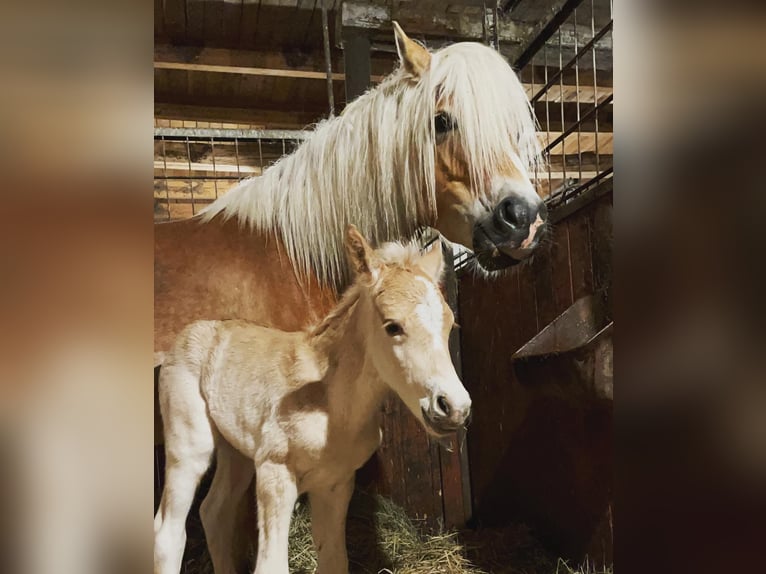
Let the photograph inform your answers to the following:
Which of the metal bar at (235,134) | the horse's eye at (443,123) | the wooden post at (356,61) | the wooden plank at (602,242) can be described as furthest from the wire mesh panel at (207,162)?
the wooden plank at (602,242)

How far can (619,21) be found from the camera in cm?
48

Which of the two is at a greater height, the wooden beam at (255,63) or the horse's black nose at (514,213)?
the wooden beam at (255,63)

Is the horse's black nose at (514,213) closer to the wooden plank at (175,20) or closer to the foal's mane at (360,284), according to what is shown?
the foal's mane at (360,284)

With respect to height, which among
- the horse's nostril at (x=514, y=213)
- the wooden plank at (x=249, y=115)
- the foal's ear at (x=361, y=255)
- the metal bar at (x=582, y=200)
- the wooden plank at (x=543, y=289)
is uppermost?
the wooden plank at (x=249, y=115)

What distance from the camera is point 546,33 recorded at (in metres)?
0.74

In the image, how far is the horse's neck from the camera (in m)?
0.61

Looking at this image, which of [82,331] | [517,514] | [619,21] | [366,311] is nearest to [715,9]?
[619,21]

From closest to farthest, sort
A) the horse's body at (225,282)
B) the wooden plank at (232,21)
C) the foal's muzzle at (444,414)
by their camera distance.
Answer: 1. the foal's muzzle at (444,414)
2. the horse's body at (225,282)
3. the wooden plank at (232,21)

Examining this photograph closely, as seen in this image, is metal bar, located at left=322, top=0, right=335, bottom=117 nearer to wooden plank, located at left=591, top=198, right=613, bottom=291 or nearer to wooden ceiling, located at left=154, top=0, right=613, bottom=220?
wooden ceiling, located at left=154, top=0, right=613, bottom=220

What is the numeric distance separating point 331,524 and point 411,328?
26 cm

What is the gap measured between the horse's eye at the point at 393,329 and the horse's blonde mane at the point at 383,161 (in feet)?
0.35

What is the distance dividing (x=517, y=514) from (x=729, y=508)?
1.31ft

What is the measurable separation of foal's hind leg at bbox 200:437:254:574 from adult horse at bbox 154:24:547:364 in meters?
0.15

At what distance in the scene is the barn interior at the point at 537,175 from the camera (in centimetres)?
71
